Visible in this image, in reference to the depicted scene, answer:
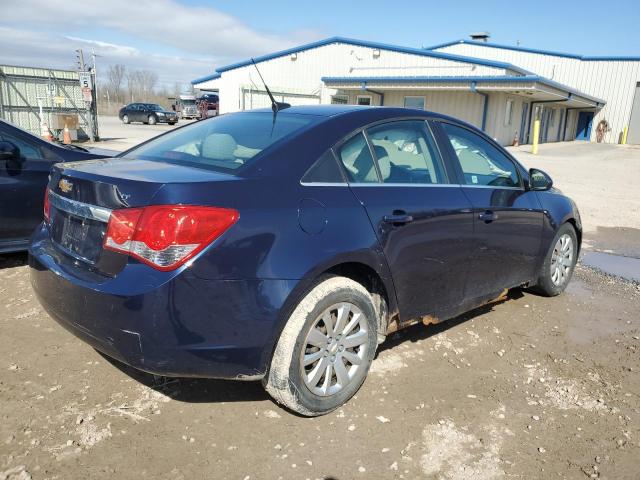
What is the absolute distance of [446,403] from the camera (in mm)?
3270

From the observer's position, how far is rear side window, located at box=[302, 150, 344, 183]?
2.93 metres

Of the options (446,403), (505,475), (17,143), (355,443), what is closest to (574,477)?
(505,475)

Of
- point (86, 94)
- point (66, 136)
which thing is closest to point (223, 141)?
point (66, 136)

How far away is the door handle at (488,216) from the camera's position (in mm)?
3859

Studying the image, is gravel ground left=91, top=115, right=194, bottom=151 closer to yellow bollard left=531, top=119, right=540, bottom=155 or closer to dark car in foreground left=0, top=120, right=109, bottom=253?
dark car in foreground left=0, top=120, right=109, bottom=253

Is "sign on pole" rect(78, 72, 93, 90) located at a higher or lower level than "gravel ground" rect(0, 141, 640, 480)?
higher

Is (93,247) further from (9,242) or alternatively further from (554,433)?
(9,242)

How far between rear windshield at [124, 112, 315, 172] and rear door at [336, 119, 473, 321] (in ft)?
1.50

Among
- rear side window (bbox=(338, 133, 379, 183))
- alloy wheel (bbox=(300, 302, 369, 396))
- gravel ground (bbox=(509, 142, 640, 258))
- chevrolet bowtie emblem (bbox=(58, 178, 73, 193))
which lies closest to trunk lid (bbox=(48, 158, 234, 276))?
chevrolet bowtie emblem (bbox=(58, 178, 73, 193))

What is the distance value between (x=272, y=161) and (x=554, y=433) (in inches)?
84.6

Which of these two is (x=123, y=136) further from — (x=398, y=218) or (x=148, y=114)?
(x=398, y=218)

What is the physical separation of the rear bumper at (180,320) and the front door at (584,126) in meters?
46.6

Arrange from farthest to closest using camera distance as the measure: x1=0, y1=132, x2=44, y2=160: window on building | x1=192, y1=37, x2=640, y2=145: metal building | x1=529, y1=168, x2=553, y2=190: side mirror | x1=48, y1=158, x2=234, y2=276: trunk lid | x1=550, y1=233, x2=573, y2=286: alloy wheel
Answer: x1=192, y1=37, x2=640, y2=145: metal building, x1=0, y1=132, x2=44, y2=160: window on building, x1=550, y1=233, x2=573, y2=286: alloy wheel, x1=529, y1=168, x2=553, y2=190: side mirror, x1=48, y1=158, x2=234, y2=276: trunk lid

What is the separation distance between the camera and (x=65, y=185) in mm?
2986
